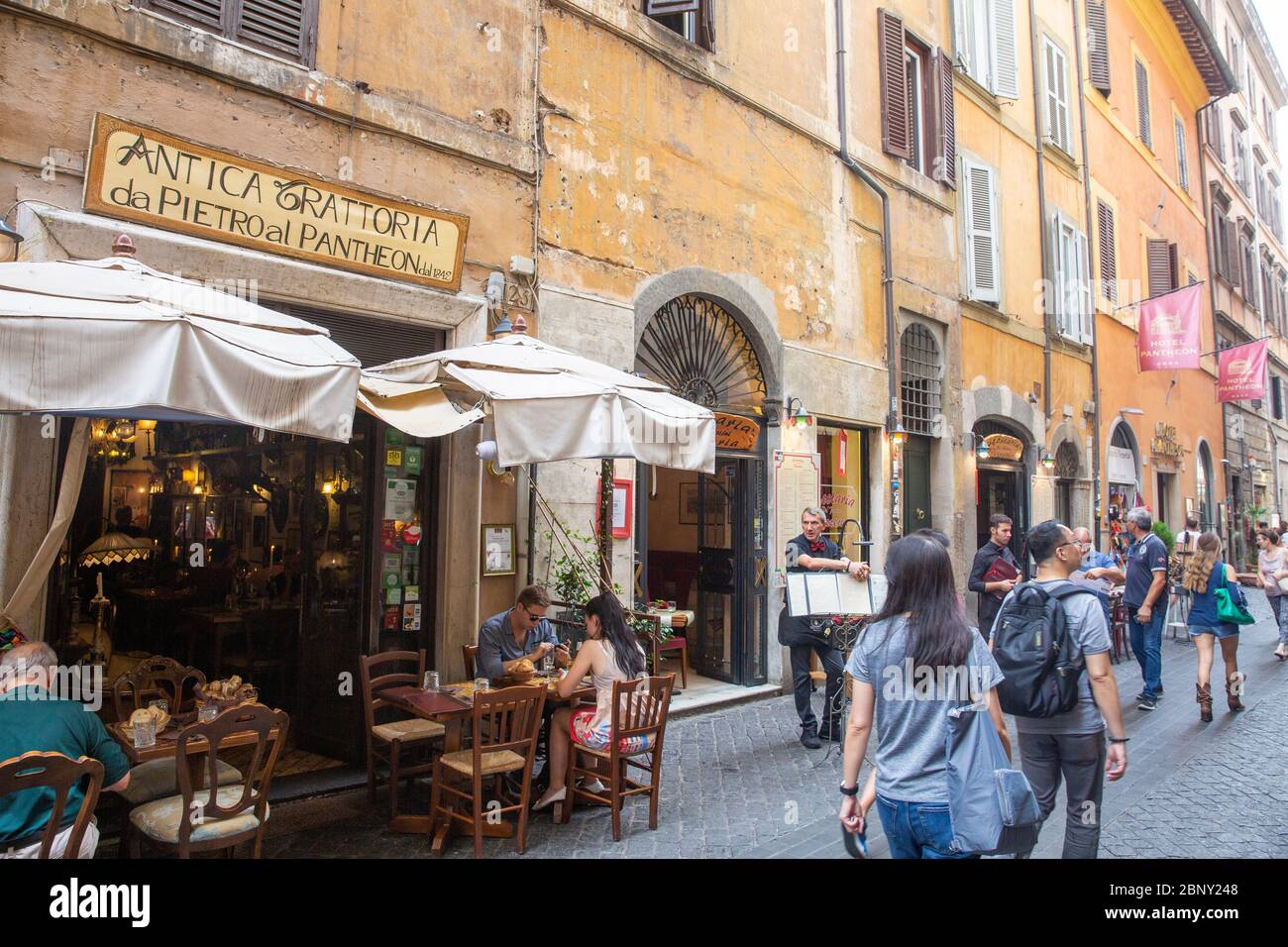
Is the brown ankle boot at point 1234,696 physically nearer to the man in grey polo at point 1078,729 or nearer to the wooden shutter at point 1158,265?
the man in grey polo at point 1078,729

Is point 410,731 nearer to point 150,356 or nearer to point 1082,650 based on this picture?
point 150,356

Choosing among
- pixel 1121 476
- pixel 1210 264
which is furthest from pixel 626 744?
pixel 1210 264

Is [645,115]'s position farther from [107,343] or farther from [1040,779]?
[1040,779]

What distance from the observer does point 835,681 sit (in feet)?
21.7

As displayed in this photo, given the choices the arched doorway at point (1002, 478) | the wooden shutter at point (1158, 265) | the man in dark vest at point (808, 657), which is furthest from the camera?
the wooden shutter at point (1158, 265)

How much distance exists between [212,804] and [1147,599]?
750 cm

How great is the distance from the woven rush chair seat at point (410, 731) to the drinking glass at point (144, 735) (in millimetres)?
1232

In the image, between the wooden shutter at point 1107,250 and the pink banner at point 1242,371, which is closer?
the wooden shutter at point 1107,250

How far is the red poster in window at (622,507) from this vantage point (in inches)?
284

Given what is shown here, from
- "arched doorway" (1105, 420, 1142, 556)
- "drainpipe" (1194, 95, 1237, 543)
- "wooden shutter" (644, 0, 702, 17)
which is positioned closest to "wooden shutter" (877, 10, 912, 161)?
"wooden shutter" (644, 0, 702, 17)

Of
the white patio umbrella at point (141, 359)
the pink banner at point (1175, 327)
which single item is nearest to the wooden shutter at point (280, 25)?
the white patio umbrella at point (141, 359)
